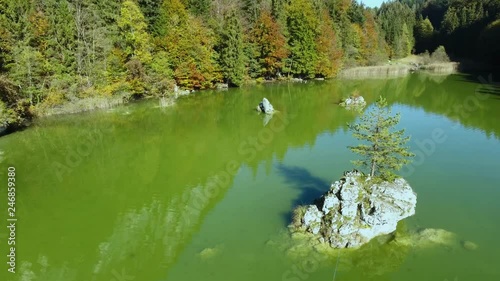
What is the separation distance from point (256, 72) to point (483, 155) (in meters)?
41.1

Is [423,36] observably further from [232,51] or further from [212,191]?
[212,191]

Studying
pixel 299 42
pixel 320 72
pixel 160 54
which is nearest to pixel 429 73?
pixel 320 72

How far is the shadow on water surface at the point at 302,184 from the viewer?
1819cm

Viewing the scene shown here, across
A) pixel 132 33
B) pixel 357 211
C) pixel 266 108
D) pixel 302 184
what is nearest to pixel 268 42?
→ pixel 132 33

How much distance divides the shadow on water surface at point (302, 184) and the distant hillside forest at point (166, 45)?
2185 cm

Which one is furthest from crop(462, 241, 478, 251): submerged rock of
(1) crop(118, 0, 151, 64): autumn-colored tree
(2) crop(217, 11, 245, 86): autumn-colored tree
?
(2) crop(217, 11, 245, 86): autumn-colored tree

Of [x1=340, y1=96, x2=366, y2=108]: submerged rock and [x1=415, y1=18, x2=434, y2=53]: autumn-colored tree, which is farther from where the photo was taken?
[x1=415, y1=18, x2=434, y2=53]: autumn-colored tree

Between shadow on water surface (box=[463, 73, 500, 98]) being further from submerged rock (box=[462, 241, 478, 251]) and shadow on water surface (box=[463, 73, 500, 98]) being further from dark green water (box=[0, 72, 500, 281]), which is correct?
submerged rock (box=[462, 241, 478, 251])

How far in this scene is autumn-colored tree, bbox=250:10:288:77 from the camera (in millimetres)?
60500

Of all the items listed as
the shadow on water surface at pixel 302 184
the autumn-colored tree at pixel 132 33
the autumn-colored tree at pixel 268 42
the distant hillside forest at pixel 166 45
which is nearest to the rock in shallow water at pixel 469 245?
the shadow on water surface at pixel 302 184

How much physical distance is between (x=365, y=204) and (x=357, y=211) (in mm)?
428

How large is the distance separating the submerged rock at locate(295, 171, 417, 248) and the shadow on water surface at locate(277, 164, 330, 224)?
5.84 feet

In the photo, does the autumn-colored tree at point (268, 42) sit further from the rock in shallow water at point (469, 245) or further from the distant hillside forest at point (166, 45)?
the rock in shallow water at point (469, 245)

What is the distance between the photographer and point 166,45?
1930 inches
